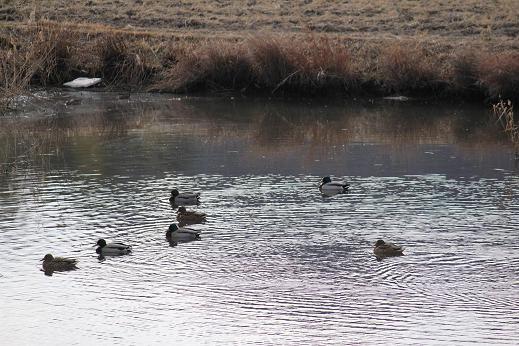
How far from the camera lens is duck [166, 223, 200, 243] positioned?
18.1 metres

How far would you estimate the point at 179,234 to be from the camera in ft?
59.6

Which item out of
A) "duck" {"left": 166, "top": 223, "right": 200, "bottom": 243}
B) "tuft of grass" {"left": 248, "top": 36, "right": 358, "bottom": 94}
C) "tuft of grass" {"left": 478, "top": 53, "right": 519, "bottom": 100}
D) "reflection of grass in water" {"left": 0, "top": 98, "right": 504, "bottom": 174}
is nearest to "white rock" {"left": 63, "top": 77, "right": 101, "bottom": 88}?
"reflection of grass in water" {"left": 0, "top": 98, "right": 504, "bottom": 174}

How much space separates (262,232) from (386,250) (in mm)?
2475

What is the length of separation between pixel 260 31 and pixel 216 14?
3.89 meters

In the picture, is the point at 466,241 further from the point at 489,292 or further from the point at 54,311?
the point at 54,311

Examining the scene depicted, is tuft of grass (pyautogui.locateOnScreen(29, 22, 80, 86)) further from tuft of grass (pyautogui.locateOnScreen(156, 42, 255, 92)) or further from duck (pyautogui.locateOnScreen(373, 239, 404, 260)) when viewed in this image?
duck (pyautogui.locateOnScreen(373, 239, 404, 260))

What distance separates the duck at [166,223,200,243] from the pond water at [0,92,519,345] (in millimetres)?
176

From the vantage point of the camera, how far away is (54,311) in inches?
591

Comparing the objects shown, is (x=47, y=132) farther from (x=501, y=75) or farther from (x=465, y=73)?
(x=501, y=75)

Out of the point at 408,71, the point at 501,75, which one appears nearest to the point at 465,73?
the point at 501,75

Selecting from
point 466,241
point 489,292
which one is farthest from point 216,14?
point 489,292

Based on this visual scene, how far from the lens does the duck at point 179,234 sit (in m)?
18.1

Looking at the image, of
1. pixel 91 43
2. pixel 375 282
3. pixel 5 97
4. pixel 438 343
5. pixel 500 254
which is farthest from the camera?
pixel 91 43

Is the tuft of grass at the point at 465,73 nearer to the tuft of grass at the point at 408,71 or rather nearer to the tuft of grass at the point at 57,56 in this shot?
the tuft of grass at the point at 408,71
